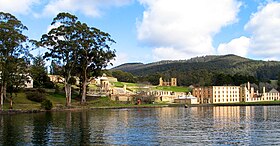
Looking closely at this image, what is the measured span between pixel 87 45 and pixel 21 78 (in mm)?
16163

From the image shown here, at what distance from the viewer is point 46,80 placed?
294 ft

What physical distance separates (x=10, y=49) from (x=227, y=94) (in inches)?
3825

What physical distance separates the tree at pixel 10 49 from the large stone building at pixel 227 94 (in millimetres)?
87669

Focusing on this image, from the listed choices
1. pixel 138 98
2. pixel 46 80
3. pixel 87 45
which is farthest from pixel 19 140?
pixel 138 98

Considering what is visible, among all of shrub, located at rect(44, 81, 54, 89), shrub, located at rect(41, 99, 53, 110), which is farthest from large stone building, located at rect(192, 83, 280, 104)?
shrub, located at rect(41, 99, 53, 110)

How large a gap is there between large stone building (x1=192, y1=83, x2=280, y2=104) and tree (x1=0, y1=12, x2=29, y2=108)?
8767 cm

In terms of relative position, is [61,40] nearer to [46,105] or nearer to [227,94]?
[46,105]

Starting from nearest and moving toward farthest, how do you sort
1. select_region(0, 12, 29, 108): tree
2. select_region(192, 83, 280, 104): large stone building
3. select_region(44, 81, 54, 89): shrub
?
select_region(0, 12, 29, 108): tree < select_region(44, 81, 54, 89): shrub < select_region(192, 83, 280, 104): large stone building

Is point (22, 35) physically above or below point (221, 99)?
above

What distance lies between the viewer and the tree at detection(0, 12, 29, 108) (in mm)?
57188

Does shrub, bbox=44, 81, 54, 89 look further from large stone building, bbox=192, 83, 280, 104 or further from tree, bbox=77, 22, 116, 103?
large stone building, bbox=192, 83, 280, 104

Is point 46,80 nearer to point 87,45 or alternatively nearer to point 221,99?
point 87,45

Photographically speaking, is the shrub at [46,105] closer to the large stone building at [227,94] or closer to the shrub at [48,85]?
the shrub at [48,85]

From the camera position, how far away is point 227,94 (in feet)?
456
